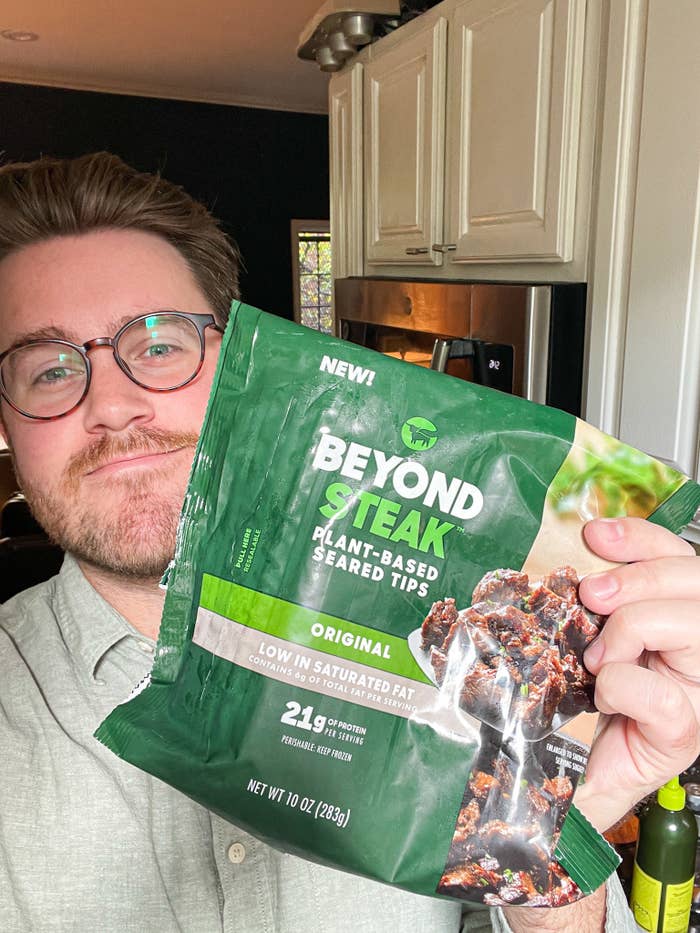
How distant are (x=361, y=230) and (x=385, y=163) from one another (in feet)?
0.81

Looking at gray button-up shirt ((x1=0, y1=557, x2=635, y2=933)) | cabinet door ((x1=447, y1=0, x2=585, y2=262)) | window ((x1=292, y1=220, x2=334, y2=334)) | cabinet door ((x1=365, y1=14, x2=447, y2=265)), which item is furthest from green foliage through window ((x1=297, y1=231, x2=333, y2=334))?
gray button-up shirt ((x1=0, y1=557, x2=635, y2=933))

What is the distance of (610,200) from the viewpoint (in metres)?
1.31

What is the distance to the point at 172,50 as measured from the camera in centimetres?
355

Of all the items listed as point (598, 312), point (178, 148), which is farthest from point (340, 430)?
point (178, 148)

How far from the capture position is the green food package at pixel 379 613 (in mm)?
505

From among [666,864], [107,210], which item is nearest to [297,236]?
[107,210]

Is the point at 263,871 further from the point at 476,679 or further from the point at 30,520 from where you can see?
the point at 30,520

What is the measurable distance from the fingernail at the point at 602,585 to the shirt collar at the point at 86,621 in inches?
22.1

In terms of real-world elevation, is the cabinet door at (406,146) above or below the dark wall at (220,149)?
below

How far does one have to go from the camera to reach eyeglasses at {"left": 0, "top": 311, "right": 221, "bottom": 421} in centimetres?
83

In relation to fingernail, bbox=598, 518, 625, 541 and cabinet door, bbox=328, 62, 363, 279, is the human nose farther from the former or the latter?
cabinet door, bbox=328, 62, 363, 279

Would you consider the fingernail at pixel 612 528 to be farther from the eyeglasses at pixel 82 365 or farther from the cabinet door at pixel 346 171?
the cabinet door at pixel 346 171

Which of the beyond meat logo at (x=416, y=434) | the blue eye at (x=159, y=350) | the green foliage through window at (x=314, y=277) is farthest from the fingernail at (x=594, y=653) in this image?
the green foliage through window at (x=314, y=277)

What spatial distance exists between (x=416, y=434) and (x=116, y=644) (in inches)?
20.6
